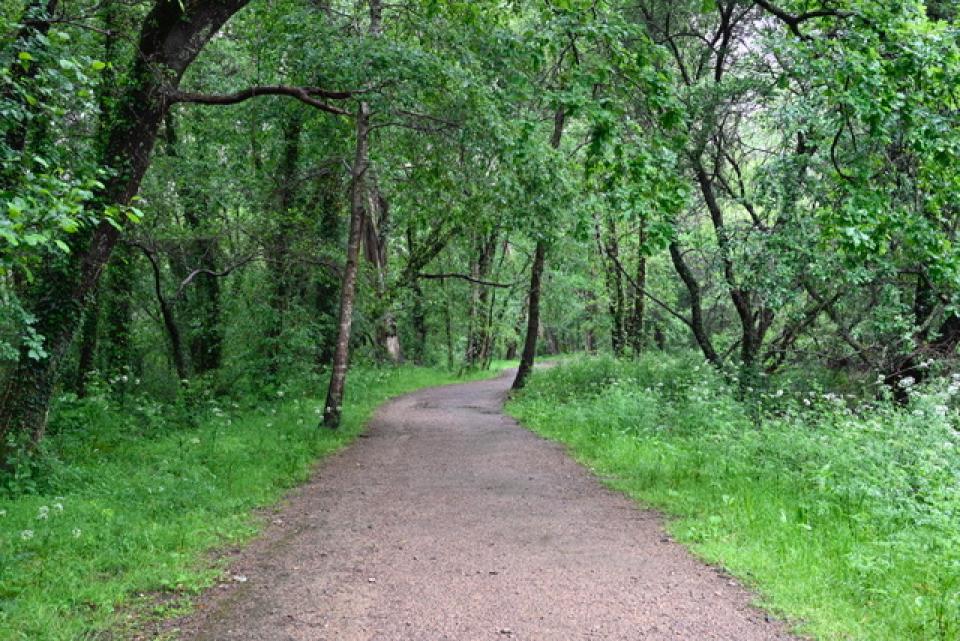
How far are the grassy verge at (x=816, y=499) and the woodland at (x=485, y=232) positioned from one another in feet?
0.12

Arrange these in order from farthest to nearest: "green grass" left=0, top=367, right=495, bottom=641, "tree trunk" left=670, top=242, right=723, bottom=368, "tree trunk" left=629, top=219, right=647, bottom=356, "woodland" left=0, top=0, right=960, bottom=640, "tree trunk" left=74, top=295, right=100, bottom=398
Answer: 1. "tree trunk" left=629, top=219, right=647, bottom=356
2. "tree trunk" left=670, top=242, right=723, bottom=368
3. "tree trunk" left=74, top=295, right=100, bottom=398
4. "woodland" left=0, top=0, right=960, bottom=640
5. "green grass" left=0, top=367, right=495, bottom=641

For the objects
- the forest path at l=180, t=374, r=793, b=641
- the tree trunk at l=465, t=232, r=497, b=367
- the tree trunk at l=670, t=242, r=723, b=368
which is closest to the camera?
the forest path at l=180, t=374, r=793, b=641

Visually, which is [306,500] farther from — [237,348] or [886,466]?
[237,348]

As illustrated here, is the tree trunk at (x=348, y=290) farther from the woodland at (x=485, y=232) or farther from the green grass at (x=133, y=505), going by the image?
the green grass at (x=133, y=505)

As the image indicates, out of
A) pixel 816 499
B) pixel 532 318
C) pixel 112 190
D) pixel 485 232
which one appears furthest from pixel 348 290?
pixel 532 318

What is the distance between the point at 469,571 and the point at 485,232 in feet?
26.0

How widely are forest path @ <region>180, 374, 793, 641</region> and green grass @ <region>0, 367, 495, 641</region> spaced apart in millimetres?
438

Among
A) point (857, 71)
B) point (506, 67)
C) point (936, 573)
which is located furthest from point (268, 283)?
point (936, 573)

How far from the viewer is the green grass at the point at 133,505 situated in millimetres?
4195

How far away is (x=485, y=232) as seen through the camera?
11914 millimetres

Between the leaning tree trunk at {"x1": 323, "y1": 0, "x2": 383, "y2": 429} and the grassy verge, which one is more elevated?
the leaning tree trunk at {"x1": 323, "y1": 0, "x2": 383, "y2": 429}

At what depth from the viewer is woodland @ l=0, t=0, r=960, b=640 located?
183 inches

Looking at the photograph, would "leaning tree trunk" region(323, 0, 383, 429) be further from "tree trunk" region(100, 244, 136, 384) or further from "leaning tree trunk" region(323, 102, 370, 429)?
"tree trunk" region(100, 244, 136, 384)

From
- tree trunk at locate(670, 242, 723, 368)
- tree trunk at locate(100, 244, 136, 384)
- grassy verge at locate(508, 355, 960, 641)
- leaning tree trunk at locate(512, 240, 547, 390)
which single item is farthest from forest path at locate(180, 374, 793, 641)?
leaning tree trunk at locate(512, 240, 547, 390)
